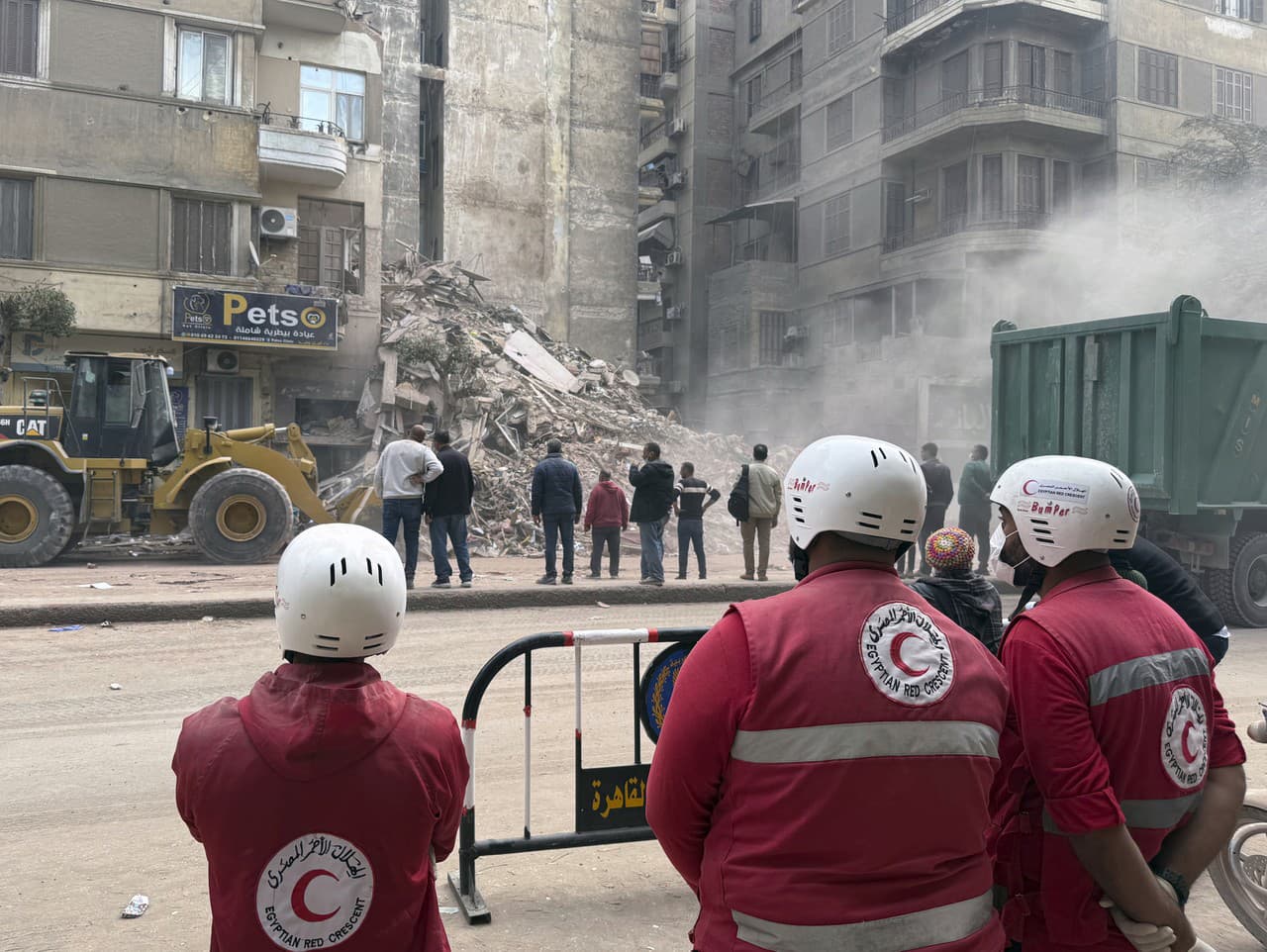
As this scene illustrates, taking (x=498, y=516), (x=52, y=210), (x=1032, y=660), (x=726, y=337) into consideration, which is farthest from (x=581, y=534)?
(x=726, y=337)

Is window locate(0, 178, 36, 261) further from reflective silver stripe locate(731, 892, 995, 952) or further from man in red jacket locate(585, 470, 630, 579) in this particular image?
reflective silver stripe locate(731, 892, 995, 952)

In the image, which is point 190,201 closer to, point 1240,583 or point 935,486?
point 935,486

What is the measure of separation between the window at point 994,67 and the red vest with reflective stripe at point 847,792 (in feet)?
103

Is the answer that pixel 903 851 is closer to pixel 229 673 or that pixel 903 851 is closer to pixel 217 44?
pixel 229 673

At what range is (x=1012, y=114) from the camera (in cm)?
2884

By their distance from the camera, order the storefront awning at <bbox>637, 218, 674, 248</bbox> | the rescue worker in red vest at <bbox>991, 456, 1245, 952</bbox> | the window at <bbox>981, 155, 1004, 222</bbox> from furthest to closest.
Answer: the storefront awning at <bbox>637, 218, 674, 248</bbox>, the window at <bbox>981, 155, 1004, 222</bbox>, the rescue worker in red vest at <bbox>991, 456, 1245, 952</bbox>

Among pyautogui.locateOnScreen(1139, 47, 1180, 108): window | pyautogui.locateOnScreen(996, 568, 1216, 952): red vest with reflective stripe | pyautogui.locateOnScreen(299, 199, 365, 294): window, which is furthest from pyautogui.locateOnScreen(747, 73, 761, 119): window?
pyautogui.locateOnScreen(996, 568, 1216, 952): red vest with reflective stripe

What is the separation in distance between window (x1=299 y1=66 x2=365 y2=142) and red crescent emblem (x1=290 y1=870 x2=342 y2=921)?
26.4 metres

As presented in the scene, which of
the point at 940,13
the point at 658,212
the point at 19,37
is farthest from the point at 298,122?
the point at 658,212

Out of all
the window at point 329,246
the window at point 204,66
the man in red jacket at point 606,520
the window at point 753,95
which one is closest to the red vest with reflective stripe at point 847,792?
the man in red jacket at point 606,520

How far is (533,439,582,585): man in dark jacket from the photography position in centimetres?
1278

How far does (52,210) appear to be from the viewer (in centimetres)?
2173

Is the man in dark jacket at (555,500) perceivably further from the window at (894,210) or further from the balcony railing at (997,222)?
the window at (894,210)

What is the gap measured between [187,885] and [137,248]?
21318mm
